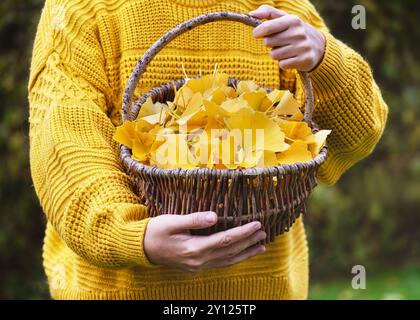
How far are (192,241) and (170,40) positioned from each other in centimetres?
38

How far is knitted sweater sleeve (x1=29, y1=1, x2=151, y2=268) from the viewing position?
1460 millimetres

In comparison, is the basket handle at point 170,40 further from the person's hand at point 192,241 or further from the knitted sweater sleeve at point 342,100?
the person's hand at point 192,241

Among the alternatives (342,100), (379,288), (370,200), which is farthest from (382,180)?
(342,100)

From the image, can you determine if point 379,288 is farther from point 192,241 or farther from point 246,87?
point 192,241

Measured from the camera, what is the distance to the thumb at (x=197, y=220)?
134 cm

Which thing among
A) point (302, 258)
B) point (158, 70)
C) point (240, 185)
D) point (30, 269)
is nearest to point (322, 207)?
point (30, 269)

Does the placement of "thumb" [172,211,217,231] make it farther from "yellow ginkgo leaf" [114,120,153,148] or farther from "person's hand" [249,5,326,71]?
"person's hand" [249,5,326,71]

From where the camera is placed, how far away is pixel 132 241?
55.6 inches

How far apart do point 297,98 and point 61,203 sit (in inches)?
22.1

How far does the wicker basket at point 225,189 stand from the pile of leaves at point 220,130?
36 mm

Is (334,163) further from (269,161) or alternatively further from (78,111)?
(78,111)

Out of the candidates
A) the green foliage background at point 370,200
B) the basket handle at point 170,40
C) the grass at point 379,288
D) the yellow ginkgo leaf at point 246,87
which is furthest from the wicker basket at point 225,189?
the grass at point 379,288

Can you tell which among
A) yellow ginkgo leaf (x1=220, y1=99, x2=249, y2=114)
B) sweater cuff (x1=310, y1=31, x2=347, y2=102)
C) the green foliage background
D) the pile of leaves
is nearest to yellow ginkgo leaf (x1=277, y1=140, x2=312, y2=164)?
the pile of leaves
